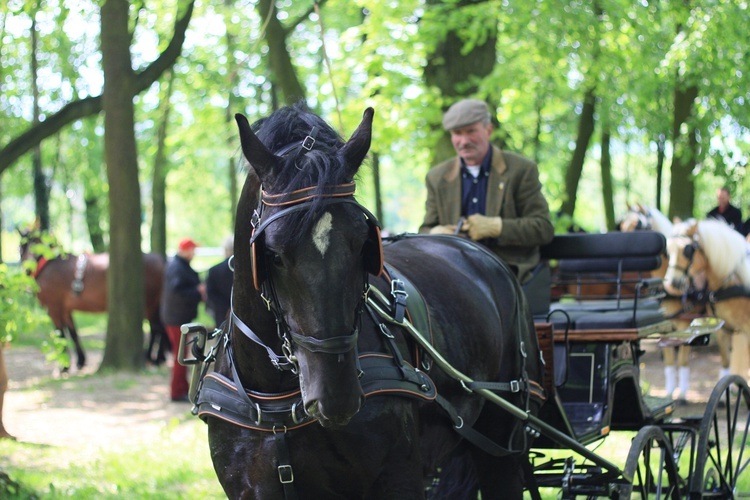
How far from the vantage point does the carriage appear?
9.77 feet

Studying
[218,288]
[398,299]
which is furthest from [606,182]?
[398,299]

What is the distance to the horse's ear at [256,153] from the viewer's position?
3045mm

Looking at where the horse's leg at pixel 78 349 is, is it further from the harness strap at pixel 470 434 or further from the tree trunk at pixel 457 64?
the harness strap at pixel 470 434

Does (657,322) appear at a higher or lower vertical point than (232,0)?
lower

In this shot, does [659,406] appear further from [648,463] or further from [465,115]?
[465,115]

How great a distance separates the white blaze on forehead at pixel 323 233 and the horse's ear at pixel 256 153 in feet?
0.86

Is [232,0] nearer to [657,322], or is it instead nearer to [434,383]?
[657,322]

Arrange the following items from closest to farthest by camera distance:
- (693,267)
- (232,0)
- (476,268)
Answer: (476,268)
(693,267)
(232,0)

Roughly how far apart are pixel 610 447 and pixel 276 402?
575 cm

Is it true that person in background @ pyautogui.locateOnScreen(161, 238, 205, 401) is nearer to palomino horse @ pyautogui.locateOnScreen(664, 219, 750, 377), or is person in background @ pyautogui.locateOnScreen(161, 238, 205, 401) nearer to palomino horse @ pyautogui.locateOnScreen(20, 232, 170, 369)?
palomino horse @ pyautogui.locateOnScreen(20, 232, 170, 369)

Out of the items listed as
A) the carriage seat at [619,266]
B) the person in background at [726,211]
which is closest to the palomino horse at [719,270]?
the person in background at [726,211]

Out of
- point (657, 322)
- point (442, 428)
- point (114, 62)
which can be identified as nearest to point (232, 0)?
point (114, 62)

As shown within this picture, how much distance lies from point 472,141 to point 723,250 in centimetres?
667

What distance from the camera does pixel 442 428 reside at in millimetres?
3992
